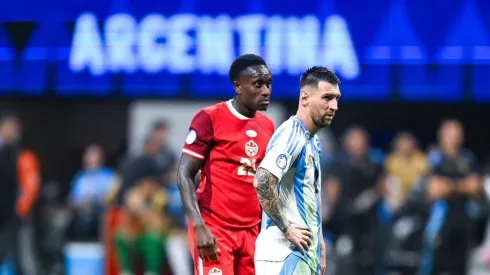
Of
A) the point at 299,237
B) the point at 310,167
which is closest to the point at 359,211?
the point at 310,167

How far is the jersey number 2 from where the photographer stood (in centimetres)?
741

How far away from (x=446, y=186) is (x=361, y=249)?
65.1 inches

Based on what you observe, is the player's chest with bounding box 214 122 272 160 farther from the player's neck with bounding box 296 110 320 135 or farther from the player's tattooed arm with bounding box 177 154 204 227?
the player's neck with bounding box 296 110 320 135

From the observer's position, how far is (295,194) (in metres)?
6.81

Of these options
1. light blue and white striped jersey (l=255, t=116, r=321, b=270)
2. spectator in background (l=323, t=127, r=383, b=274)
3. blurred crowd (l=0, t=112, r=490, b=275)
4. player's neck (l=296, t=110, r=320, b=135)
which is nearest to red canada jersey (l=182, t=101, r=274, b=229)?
light blue and white striped jersey (l=255, t=116, r=321, b=270)

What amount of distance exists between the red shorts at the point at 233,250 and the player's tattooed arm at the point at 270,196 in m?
0.71

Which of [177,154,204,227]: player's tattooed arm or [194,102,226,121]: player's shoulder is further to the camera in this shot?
[194,102,226,121]: player's shoulder

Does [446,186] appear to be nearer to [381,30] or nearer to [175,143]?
[381,30]

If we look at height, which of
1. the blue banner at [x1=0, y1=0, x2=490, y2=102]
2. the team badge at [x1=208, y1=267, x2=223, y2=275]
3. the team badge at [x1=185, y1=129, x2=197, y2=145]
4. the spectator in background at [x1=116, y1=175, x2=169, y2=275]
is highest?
the blue banner at [x1=0, y1=0, x2=490, y2=102]

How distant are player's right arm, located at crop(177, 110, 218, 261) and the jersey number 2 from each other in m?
0.23

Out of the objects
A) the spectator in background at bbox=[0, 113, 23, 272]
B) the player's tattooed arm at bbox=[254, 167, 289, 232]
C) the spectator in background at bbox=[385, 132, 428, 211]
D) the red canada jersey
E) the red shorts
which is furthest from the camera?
the spectator in background at bbox=[0, 113, 23, 272]

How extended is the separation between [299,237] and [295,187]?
311mm

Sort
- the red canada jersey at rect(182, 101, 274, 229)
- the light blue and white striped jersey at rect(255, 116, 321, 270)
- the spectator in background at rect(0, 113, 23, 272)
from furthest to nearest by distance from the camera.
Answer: the spectator in background at rect(0, 113, 23, 272)
the red canada jersey at rect(182, 101, 274, 229)
the light blue and white striped jersey at rect(255, 116, 321, 270)

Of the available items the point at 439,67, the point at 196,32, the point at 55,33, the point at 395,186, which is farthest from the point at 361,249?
the point at 55,33
